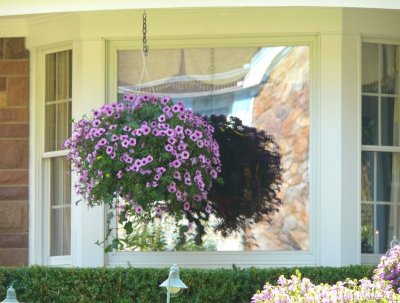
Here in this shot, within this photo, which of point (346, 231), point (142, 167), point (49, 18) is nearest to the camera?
point (142, 167)

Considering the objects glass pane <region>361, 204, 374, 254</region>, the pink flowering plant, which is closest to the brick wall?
the pink flowering plant

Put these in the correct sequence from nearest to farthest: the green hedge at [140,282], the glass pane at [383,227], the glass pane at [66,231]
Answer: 1. the green hedge at [140,282]
2. the glass pane at [383,227]
3. the glass pane at [66,231]

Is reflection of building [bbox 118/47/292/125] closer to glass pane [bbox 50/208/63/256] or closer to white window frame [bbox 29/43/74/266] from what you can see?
white window frame [bbox 29/43/74/266]

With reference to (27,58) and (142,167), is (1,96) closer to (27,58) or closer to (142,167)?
(27,58)

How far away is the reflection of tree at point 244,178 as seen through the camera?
8.45 meters

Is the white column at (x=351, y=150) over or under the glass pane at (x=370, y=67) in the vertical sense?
under

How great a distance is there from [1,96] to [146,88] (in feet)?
4.56

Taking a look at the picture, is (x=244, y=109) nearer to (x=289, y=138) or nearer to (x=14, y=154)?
(x=289, y=138)

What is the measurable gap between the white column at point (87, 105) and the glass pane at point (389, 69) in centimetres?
233

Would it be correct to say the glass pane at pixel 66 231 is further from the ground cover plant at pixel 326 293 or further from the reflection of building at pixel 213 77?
the ground cover plant at pixel 326 293

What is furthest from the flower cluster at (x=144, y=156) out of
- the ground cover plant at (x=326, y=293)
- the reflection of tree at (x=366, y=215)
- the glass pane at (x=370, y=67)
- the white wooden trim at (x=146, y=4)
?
the ground cover plant at (x=326, y=293)

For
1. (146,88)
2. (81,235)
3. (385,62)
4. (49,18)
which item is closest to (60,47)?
(49,18)

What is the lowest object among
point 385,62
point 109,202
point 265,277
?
point 265,277

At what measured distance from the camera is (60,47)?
891cm
